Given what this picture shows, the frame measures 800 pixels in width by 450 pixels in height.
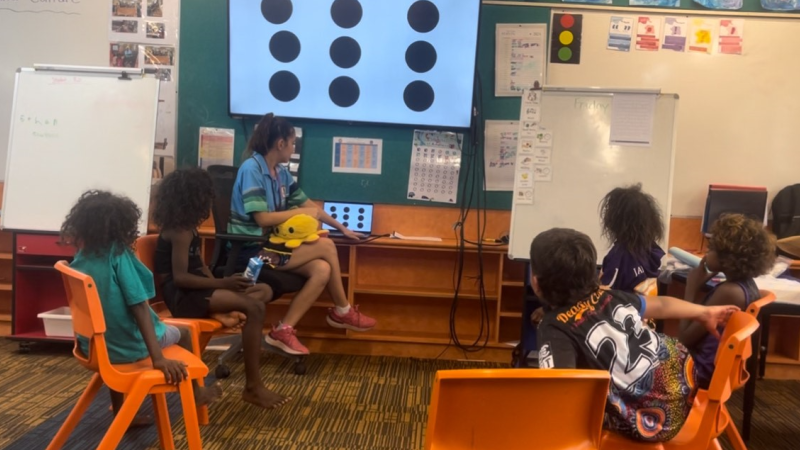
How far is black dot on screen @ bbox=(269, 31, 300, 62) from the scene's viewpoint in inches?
142

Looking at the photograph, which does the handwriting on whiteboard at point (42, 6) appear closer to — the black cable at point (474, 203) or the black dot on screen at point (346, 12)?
the black dot on screen at point (346, 12)

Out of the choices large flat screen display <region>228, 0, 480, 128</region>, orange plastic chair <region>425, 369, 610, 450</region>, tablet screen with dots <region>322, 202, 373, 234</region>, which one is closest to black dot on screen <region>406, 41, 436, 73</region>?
large flat screen display <region>228, 0, 480, 128</region>

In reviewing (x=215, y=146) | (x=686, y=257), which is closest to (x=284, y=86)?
(x=215, y=146)

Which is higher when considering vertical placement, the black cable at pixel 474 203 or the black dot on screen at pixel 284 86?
the black dot on screen at pixel 284 86

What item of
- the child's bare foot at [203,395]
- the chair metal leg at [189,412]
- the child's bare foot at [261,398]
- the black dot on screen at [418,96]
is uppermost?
the black dot on screen at [418,96]

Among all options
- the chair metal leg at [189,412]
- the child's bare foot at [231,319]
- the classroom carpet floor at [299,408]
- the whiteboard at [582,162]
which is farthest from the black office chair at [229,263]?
the whiteboard at [582,162]

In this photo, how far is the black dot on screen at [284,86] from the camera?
11.9 feet

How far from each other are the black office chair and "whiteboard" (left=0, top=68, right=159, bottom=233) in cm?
39

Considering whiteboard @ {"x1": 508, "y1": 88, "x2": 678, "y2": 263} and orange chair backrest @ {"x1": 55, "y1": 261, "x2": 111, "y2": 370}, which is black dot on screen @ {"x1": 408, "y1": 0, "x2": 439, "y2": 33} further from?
orange chair backrest @ {"x1": 55, "y1": 261, "x2": 111, "y2": 370}

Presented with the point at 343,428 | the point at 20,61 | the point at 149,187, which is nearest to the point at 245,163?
the point at 149,187

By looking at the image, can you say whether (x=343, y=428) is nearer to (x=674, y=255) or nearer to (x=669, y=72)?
(x=674, y=255)

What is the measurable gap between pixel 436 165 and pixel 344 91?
0.69 meters

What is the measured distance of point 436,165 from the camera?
3.68 metres

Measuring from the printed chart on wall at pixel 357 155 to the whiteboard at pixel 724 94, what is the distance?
110 centimetres
